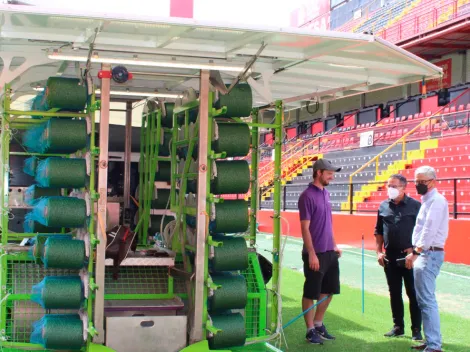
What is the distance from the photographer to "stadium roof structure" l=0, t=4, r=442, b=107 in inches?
184

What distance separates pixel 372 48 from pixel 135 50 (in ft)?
5.98

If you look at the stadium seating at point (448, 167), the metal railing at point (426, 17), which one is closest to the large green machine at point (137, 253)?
the stadium seating at point (448, 167)

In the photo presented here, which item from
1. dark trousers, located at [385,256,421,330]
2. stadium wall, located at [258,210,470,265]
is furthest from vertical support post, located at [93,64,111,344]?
dark trousers, located at [385,256,421,330]

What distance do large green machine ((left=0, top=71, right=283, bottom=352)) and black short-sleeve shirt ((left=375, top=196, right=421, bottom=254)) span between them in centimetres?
136

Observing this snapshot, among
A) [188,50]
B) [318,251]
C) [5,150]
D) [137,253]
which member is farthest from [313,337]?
[5,150]

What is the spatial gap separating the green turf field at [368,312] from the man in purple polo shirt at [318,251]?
26cm

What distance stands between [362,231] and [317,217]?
10090 millimetres

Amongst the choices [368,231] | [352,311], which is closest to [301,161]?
[368,231]

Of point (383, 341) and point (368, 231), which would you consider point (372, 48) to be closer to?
point (383, 341)

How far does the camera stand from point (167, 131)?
23.8 feet

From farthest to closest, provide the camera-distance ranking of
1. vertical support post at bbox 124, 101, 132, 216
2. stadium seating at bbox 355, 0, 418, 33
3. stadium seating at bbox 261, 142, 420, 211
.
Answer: stadium seating at bbox 355, 0, 418, 33, stadium seating at bbox 261, 142, 420, 211, vertical support post at bbox 124, 101, 132, 216

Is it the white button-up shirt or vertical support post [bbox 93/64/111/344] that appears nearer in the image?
vertical support post [bbox 93/64/111/344]

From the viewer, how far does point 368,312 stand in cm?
823

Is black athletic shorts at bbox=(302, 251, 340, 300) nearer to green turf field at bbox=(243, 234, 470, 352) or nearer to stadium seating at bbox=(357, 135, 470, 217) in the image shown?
green turf field at bbox=(243, 234, 470, 352)
